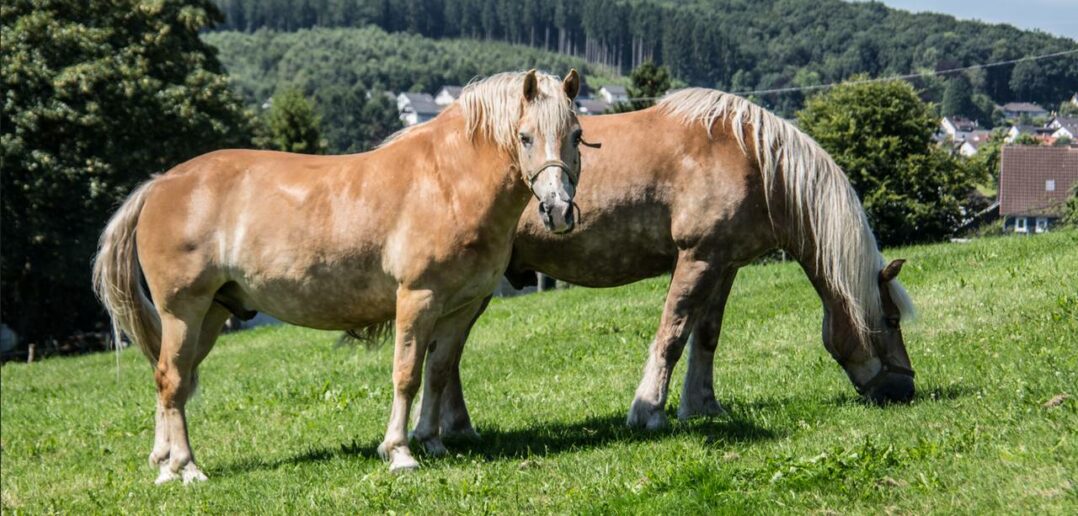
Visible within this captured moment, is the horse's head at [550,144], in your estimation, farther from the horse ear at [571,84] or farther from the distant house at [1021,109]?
the distant house at [1021,109]

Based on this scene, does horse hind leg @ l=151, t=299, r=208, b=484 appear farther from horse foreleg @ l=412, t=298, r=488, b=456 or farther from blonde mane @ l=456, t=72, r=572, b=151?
blonde mane @ l=456, t=72, r=572, b=151

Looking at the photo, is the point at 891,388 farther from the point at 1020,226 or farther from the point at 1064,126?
the point at 1020,226

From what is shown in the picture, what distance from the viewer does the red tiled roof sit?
48.2 ft

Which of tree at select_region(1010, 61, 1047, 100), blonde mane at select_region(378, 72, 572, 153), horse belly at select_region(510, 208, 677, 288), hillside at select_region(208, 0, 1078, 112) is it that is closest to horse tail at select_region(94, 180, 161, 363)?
blonde mane at select_region(378, 72, 572, 153)

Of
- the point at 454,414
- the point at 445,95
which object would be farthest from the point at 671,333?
the point at 445,95

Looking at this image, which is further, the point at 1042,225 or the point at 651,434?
the point at 1042,225

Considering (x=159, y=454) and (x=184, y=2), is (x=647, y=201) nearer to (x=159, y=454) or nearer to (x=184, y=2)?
(x=159, y=454)

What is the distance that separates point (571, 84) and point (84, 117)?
25.4 meters

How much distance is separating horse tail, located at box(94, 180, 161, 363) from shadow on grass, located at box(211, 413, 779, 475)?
140cm

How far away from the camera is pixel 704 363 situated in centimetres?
932

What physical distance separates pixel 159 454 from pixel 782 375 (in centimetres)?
552

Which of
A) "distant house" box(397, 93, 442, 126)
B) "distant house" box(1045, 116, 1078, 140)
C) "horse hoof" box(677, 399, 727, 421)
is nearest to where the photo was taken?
"horse hoof" box(677, 399, 727, 421)

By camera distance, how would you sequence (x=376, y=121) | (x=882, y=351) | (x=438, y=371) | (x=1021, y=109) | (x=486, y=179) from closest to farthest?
(x=486, y=179), (x=438, y=371), (x=882, y=351), (x=1021, y=109), (x=376, y=121)

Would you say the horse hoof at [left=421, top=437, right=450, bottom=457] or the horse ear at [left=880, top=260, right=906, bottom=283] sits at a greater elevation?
the horse ear at [left=880, top=260, right=906, bottom=283]
